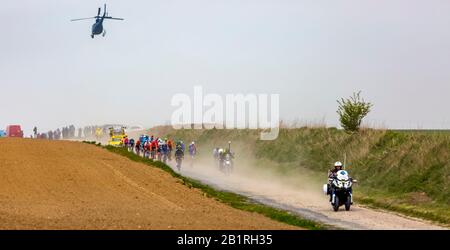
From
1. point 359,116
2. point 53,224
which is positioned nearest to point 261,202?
point 53,224

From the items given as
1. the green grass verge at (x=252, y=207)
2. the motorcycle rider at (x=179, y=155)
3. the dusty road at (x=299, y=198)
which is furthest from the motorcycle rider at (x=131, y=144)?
the green grass verge at (x=252, y=207)

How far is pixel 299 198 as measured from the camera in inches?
1639

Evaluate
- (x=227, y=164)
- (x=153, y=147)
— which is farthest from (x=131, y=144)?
(x=227, y=164)

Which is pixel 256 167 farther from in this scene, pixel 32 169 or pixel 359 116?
pixel 32 169

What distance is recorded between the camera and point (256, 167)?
6506 centimetres

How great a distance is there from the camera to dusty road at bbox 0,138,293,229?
24.2 meters

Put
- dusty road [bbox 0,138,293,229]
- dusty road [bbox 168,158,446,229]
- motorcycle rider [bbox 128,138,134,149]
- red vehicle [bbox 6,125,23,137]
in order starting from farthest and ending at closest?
red vehicle [bbox 6,125,23,137], motorcycle rider [bbox 128,138,134,149], dusty road [bbox 168,158,446,229], dusty road [bbox 0,138,293,229]

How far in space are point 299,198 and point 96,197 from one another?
1213cm

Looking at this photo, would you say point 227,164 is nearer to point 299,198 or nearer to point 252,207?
point 299,198

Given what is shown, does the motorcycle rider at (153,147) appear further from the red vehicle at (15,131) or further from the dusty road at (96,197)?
the red vehicle at (15,131)

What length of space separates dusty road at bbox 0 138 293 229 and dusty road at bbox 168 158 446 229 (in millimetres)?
2911

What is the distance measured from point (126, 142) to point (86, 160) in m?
22.1

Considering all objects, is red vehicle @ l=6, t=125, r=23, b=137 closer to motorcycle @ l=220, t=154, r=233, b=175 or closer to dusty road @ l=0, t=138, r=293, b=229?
motorcycle @ l=220, t=154, r=233, b=175

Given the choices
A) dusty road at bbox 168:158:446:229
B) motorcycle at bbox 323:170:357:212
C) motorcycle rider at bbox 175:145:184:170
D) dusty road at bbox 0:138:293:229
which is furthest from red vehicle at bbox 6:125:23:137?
motorcycle at bbox 323:170:357:212
